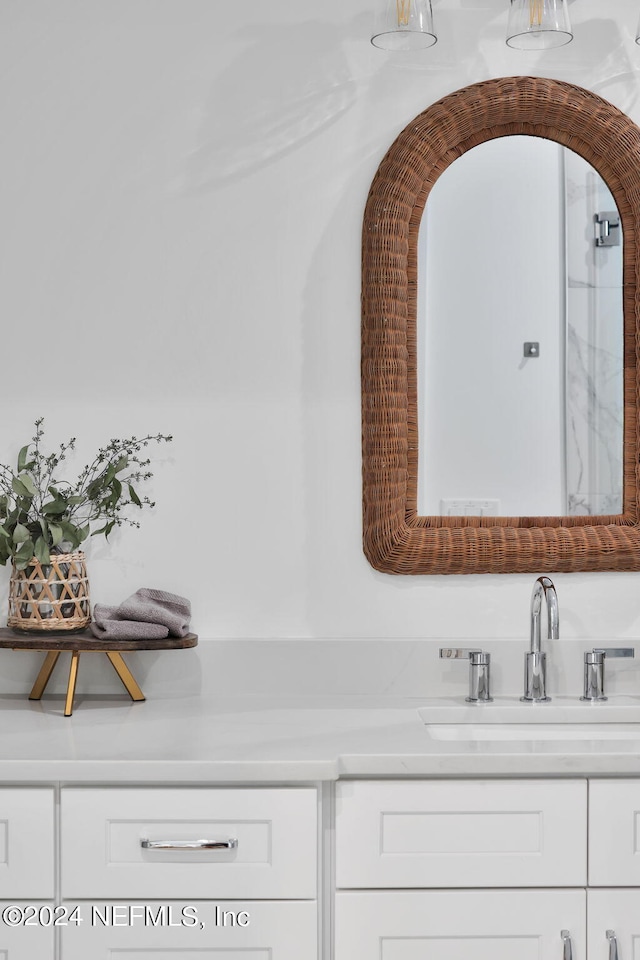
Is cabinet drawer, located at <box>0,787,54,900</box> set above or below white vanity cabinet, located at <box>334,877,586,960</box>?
above

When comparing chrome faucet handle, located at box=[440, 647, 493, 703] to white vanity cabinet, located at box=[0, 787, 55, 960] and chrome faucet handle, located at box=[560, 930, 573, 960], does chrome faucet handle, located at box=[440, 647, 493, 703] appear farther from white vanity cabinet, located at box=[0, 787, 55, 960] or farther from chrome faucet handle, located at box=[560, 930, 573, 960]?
white vanity cabinet, located at box=[0, 787, 55, 960]

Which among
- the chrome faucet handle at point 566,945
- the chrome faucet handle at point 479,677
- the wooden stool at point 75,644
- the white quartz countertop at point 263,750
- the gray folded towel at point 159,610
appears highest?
the gray folded towel at point 159,610

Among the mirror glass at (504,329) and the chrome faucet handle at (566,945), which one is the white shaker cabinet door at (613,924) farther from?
the mirror glass at (504,329)

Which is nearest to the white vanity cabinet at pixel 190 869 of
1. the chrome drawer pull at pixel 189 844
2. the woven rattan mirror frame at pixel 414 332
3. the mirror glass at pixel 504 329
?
the chrome drawer pull at pixel 189 844

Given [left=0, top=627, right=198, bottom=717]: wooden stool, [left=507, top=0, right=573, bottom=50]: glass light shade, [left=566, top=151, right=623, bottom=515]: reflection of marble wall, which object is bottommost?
[left=0, top=627, right=198, bottom=717]: wooden stool

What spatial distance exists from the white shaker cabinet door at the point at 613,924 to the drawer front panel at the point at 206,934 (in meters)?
0.43

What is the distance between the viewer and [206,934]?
143 centimetres

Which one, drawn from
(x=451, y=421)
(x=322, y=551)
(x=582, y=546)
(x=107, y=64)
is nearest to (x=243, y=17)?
(x=107, y=64)

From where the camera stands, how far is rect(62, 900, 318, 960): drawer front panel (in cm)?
142

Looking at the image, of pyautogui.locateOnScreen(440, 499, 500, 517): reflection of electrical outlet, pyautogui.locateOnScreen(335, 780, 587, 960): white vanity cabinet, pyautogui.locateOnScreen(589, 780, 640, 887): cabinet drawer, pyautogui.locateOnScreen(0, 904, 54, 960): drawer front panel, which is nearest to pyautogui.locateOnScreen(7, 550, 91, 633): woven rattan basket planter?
pyautogui.locateOnScreen(0, 904, 54, 960): drawer front panel

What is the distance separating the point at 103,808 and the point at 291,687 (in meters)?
0.54

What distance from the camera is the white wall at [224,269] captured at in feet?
6.23

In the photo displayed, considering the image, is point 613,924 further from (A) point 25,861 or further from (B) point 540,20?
(B) point 540,20

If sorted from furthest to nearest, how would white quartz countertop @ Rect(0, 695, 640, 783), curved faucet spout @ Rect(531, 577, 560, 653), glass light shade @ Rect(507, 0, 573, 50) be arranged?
curved faucet spout @ Rect(531, 577, 560, 653)
glass light shade @ Rect(507, 0, 573, 50)
white quartz countertop @ Rect(0, 695, 640, 783)
